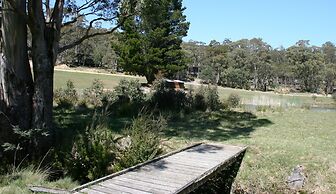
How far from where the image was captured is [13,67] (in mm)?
7543

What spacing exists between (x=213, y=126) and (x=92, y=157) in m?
5.08

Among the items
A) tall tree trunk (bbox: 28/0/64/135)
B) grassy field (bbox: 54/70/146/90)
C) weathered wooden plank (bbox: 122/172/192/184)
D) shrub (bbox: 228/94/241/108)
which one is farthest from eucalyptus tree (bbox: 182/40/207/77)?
weathered wooden plank (bbox: 122/172/192/184)

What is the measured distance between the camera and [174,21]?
1471 inches

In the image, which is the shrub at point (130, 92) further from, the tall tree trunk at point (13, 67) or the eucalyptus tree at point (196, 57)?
the eucalyptus tree at point (196, 57)

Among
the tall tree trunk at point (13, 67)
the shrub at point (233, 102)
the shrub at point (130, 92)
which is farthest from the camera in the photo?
the shrub at point (233, 102)

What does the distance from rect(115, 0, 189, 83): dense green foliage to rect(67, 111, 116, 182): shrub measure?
28.5 m

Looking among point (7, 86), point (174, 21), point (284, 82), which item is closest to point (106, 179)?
point (7, 86)

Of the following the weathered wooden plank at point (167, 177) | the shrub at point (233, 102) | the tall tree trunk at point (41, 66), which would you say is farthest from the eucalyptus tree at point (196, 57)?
the weathered wooden plank at point (167, 177)

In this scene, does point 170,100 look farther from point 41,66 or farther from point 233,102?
point 41,66

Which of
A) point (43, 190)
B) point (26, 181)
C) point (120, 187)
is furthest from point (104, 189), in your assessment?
point (26, 181)

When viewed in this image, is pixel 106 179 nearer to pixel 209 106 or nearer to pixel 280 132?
pixel 280 132

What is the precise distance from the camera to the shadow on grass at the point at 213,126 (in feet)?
31.2

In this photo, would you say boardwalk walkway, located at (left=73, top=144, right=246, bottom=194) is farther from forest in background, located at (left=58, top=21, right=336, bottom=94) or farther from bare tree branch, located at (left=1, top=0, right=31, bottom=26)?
forest in background, located at (left=58, top=21, right=336, bottom=94)

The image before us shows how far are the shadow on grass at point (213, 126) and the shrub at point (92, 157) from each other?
2.38 meters
